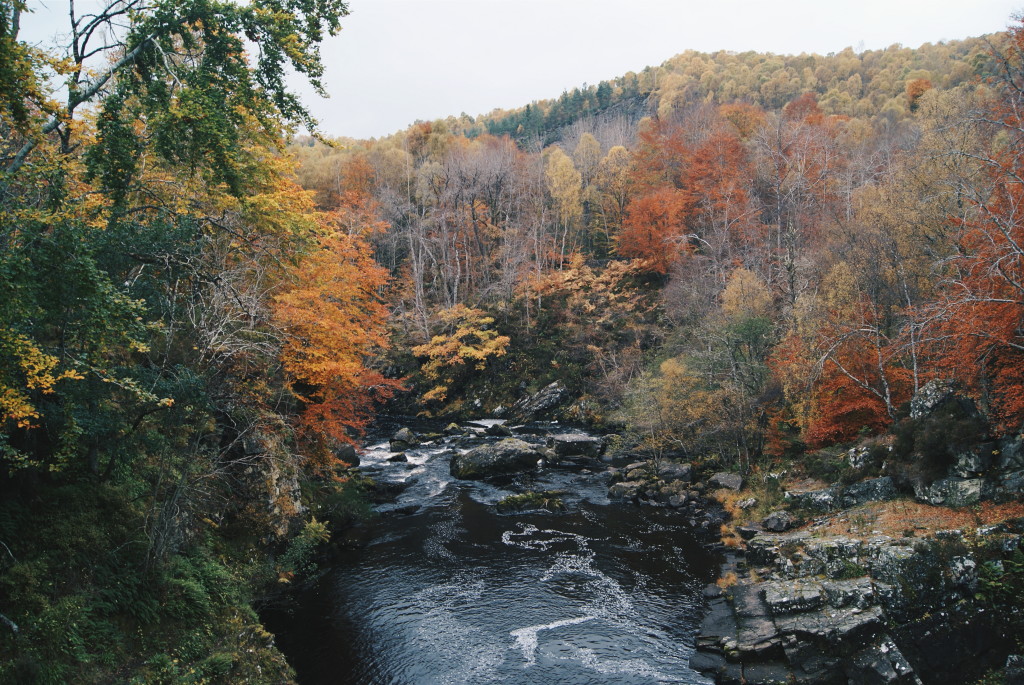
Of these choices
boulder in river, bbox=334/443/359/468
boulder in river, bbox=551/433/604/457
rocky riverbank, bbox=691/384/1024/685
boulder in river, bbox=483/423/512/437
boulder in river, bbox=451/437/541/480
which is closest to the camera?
rocky riverbank, bbox=691/384/1024/685

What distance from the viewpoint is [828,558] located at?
16812 millimetres

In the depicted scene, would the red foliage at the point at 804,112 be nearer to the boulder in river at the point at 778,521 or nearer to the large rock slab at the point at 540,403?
the large rock slab at the point at 540,403

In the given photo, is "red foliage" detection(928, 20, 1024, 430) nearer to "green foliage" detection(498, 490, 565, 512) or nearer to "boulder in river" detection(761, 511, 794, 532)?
"boulder in river" detection(761, 511, 794, 532)

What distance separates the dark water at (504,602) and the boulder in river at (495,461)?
4786mm

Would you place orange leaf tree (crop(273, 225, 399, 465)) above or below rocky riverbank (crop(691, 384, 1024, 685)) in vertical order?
above

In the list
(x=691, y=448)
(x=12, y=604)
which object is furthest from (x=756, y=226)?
(x=12, y=604)

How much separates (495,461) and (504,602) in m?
14.1

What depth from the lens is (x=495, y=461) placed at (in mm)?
32031

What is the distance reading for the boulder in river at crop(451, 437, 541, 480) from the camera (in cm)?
3161

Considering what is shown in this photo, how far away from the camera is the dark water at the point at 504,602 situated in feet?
48.5

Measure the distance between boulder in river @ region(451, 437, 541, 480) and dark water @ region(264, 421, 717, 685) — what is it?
4786mm

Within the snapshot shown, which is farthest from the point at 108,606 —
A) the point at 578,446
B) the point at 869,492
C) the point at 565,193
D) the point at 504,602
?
the point at 565,193

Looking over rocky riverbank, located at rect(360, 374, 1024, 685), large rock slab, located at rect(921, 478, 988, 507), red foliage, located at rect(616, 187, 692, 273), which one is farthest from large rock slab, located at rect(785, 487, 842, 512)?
red foliage, located at rect(616, 187, 692, 273)

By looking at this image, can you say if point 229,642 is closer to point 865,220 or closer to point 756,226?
point 865,220
